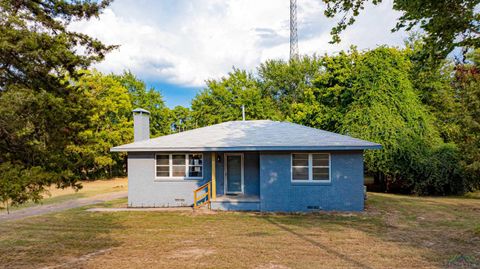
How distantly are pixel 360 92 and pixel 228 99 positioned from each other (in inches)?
678

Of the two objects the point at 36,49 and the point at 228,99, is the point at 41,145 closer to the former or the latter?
the point at 36,49

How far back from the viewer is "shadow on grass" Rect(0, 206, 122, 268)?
23.2 feet

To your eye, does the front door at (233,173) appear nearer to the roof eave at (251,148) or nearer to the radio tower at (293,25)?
the roof eave at (251,148)

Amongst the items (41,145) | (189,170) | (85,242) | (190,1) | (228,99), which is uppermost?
(190,1)

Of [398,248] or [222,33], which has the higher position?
[222,33]

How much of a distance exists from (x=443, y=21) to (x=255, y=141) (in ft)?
25.1

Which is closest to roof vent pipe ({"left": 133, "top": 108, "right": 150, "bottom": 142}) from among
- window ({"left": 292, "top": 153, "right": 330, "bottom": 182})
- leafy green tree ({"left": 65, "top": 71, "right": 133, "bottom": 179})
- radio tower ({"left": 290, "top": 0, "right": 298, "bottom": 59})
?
window ({"left": 292, "top": 153, "right": 330, "bottom": 182})

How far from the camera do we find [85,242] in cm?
859

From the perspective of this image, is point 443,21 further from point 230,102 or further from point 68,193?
point 230,102

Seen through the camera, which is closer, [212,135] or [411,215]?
[411,215]

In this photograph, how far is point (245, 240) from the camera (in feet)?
27.5

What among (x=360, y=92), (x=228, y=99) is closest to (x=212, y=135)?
(x=360, y=92)

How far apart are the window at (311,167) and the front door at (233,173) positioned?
104 inches

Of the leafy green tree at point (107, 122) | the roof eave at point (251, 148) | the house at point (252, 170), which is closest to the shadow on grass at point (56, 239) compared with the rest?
the house at point (252, 170)
